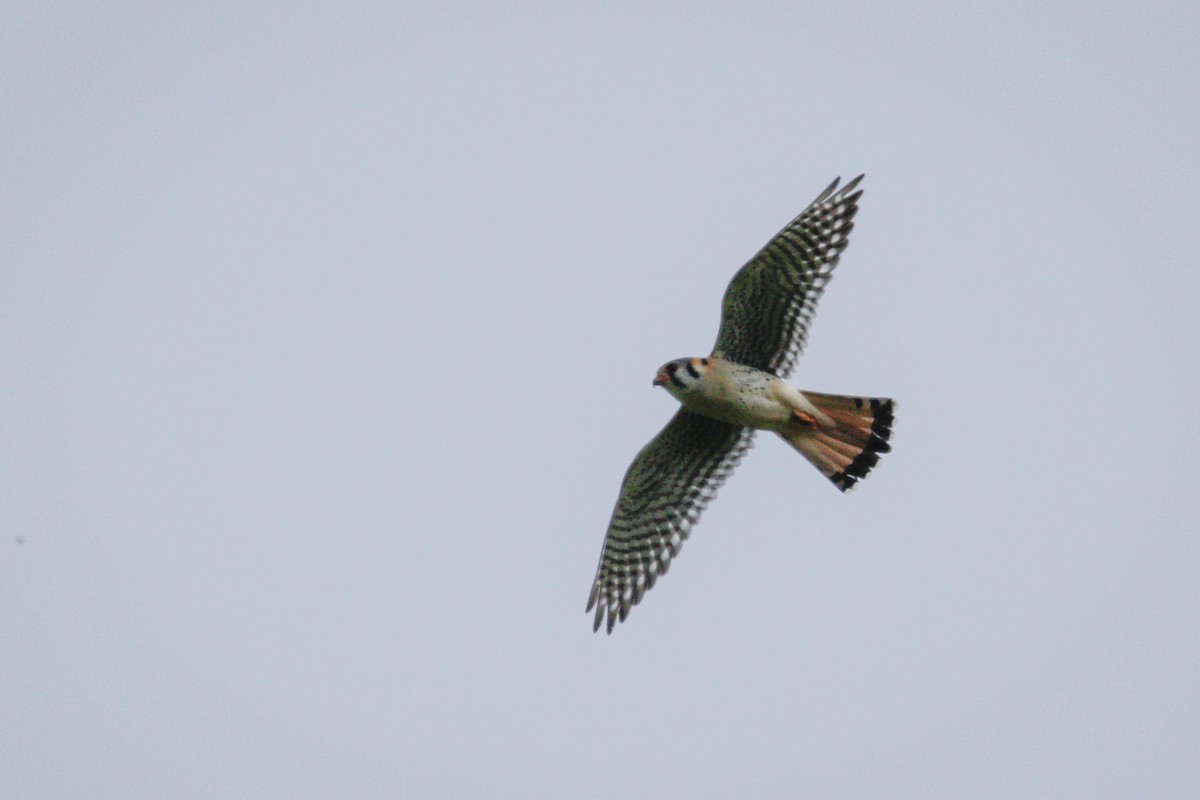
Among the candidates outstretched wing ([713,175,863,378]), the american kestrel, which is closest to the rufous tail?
the american kestrel

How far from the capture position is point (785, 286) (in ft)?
35.8

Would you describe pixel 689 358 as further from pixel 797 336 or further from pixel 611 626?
pixel 611 626

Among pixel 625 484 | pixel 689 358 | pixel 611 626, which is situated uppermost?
pixel 689 358

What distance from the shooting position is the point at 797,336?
36.3ft

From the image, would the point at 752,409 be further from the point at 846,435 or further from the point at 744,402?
the point at 846,435

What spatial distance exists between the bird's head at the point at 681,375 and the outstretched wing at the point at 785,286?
1.14 ft

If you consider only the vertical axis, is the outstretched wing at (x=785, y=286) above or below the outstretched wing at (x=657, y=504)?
above

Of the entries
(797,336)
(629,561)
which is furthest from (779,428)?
(629,561)

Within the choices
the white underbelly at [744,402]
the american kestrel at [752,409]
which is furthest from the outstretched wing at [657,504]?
the white underbelly at [744,402]

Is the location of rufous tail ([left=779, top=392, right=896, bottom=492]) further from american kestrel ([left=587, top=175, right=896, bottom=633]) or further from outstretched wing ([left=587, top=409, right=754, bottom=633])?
outstretched wing ([left=587, top=409, right=754, bottom=633])

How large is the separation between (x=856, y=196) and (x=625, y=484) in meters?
2.73

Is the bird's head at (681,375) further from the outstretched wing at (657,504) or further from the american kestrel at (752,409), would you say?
the outstretched wing at (657,504)

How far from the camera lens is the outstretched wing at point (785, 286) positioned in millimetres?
10828

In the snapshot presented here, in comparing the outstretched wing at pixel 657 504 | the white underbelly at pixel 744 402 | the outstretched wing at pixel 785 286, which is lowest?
the outstretched wing at pixel 657 504
